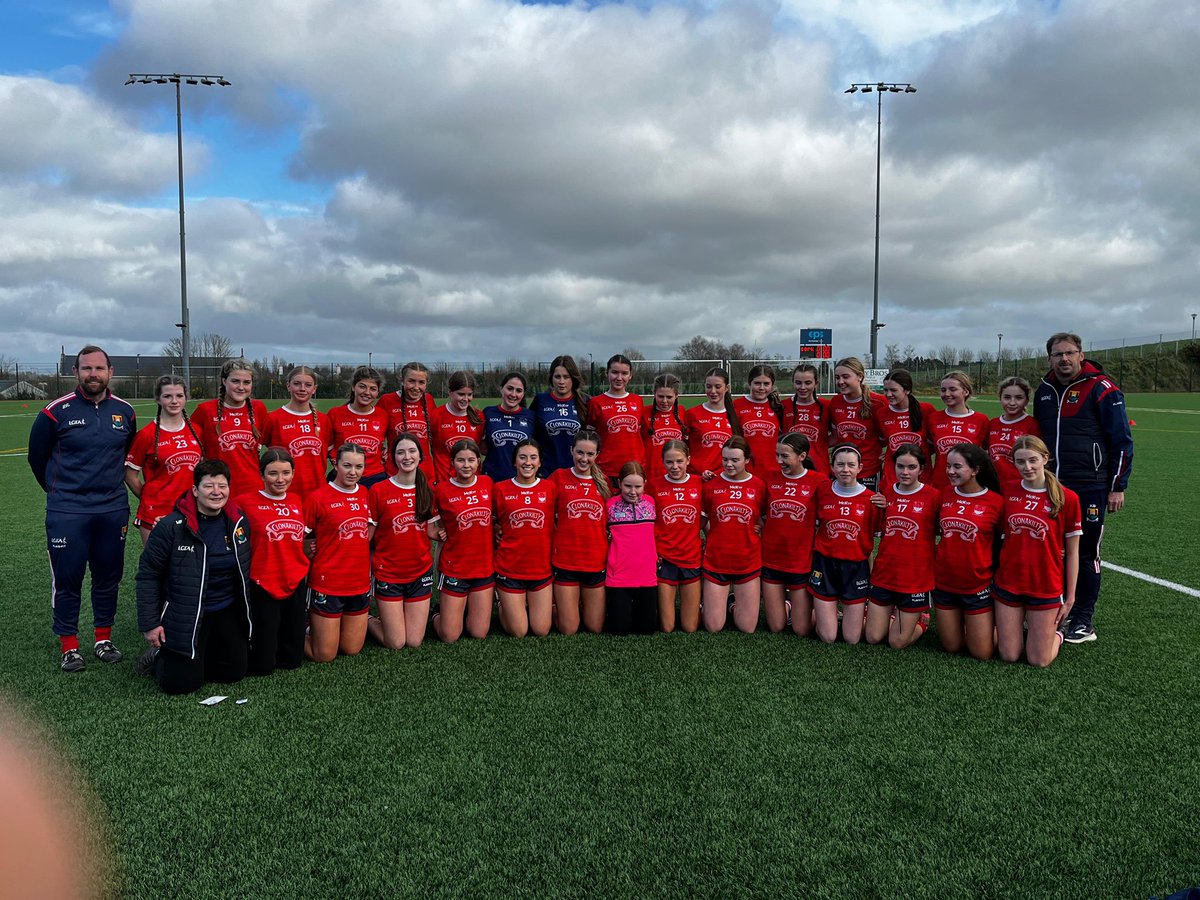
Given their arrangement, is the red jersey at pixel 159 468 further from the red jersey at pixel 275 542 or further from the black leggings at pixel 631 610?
the black leggings at pixel 631 610

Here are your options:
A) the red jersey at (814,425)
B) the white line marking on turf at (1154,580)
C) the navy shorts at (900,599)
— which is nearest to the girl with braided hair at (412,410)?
the red jersey at (814,425)

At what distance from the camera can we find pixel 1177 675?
4219 millimetres

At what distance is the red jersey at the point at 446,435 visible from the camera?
19.0 ft

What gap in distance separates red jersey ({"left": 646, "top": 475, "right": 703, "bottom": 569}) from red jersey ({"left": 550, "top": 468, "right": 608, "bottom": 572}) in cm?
37

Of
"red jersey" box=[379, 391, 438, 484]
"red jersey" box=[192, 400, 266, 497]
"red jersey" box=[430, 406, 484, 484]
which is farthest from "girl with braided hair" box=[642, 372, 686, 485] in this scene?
"red jersey" box=[192, 400, 266, 497]

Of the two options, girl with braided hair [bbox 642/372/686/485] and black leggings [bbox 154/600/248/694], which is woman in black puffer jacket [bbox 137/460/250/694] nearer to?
black leggings [bbox 154/600/248/694]

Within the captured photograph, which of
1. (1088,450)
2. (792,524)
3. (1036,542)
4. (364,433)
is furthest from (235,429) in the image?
(1088,450)

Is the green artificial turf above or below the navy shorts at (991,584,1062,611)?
below

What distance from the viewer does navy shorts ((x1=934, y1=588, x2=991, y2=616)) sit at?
14.9 feet

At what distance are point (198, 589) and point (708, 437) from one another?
3.38 m

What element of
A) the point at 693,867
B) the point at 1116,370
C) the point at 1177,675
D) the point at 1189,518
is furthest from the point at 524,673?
the point at 1116,370

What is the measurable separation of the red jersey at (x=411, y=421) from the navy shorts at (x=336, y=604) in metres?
1.11

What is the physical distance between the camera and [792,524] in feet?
16.6

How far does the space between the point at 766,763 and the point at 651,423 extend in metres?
3.04
